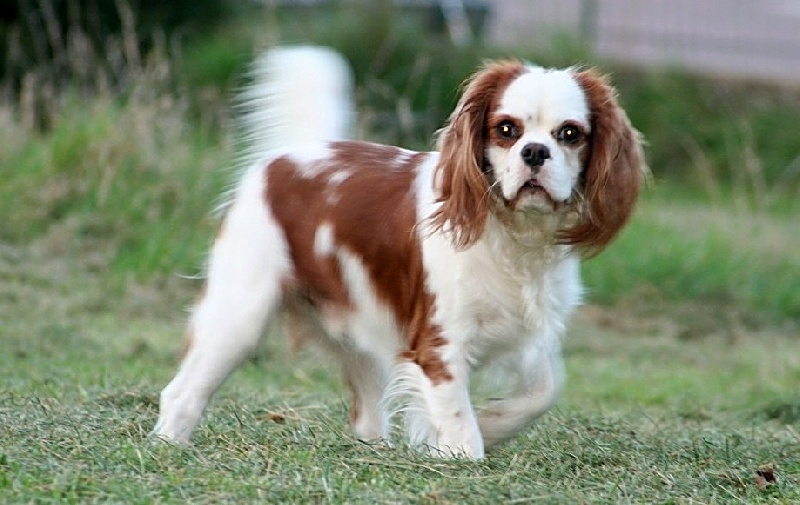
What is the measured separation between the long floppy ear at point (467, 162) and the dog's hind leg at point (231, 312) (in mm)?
611

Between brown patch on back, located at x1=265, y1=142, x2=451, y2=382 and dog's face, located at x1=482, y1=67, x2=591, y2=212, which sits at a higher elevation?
dog's face, located at x1=482, y1=67, x2=591, y2=212

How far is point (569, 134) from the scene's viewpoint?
4211 millimetres

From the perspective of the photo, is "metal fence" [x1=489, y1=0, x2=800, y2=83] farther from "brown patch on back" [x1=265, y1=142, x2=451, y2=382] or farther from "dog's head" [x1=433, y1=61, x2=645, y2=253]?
"dog's head" [x1=433, y1=61, x2=645, y2=253]

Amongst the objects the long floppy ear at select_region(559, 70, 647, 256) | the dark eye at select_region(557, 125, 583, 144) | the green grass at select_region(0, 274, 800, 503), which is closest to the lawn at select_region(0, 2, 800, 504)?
the green grass at select_region(0, 274, 800, 503)

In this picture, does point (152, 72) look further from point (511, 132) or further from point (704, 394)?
point (511, 132)

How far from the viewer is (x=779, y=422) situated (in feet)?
18.6

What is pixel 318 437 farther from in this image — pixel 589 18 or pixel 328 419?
pixel 589 18

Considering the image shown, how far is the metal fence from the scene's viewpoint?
44.4ft

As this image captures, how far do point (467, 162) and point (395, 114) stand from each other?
6.68 metres

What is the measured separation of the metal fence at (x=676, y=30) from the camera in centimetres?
1352

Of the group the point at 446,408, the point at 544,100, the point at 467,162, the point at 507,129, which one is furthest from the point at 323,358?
the point at 544,100

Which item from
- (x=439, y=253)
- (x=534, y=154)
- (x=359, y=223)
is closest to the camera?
(x=534, y=154)

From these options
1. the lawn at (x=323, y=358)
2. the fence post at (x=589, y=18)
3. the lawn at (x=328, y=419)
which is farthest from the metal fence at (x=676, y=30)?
the lawn at (x=328, y=419)

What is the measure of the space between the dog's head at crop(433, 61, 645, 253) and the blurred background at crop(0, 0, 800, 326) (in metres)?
1.22
